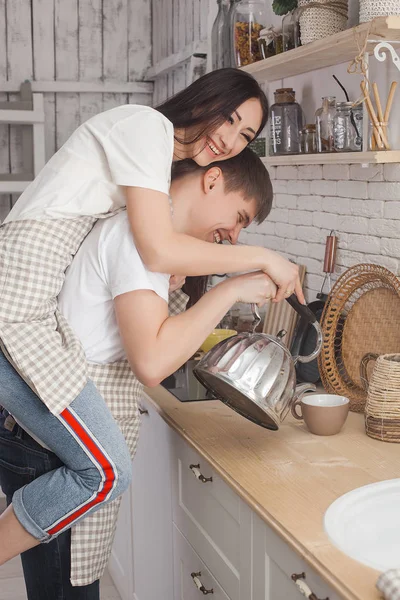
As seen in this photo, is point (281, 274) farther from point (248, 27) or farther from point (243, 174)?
point (248, 27)

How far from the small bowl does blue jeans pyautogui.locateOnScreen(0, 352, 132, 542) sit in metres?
1.13

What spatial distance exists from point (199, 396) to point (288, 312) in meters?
0.67

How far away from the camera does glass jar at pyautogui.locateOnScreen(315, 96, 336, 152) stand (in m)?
2.41

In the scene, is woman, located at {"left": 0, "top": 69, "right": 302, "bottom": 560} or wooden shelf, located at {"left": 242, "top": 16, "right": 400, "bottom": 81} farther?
wooden shelf, located at {"left": 242, "top": 16, "right": 400, "bottom": 81}

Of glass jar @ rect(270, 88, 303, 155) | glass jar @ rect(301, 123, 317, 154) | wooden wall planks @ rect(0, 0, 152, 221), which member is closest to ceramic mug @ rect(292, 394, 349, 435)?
glass jar @ rect(301, 123, 317, 154)

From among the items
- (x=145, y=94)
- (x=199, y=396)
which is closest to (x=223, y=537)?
(x=199, y=396)

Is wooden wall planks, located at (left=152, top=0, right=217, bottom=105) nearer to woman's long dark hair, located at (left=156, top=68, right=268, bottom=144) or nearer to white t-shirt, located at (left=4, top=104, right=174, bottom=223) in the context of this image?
woman's long dark hair, located at (left=156, top=68, right=268, bottom=144)

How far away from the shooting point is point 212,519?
1.89m

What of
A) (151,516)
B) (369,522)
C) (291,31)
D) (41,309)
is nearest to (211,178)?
(41,309)

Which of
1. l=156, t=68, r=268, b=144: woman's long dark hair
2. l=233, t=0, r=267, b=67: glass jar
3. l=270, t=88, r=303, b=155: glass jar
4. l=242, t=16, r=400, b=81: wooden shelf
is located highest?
l=233, t=0, r=267, b=67: glass jar

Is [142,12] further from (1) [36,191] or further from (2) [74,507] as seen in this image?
(2) [74,507]

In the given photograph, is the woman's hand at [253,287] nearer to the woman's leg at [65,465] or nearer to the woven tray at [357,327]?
the woman's leg at [65,465]

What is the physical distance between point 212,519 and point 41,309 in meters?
0.67

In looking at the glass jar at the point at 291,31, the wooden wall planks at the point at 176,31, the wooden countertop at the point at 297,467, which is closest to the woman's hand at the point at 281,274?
the wooden countertop at the point at 297,467
